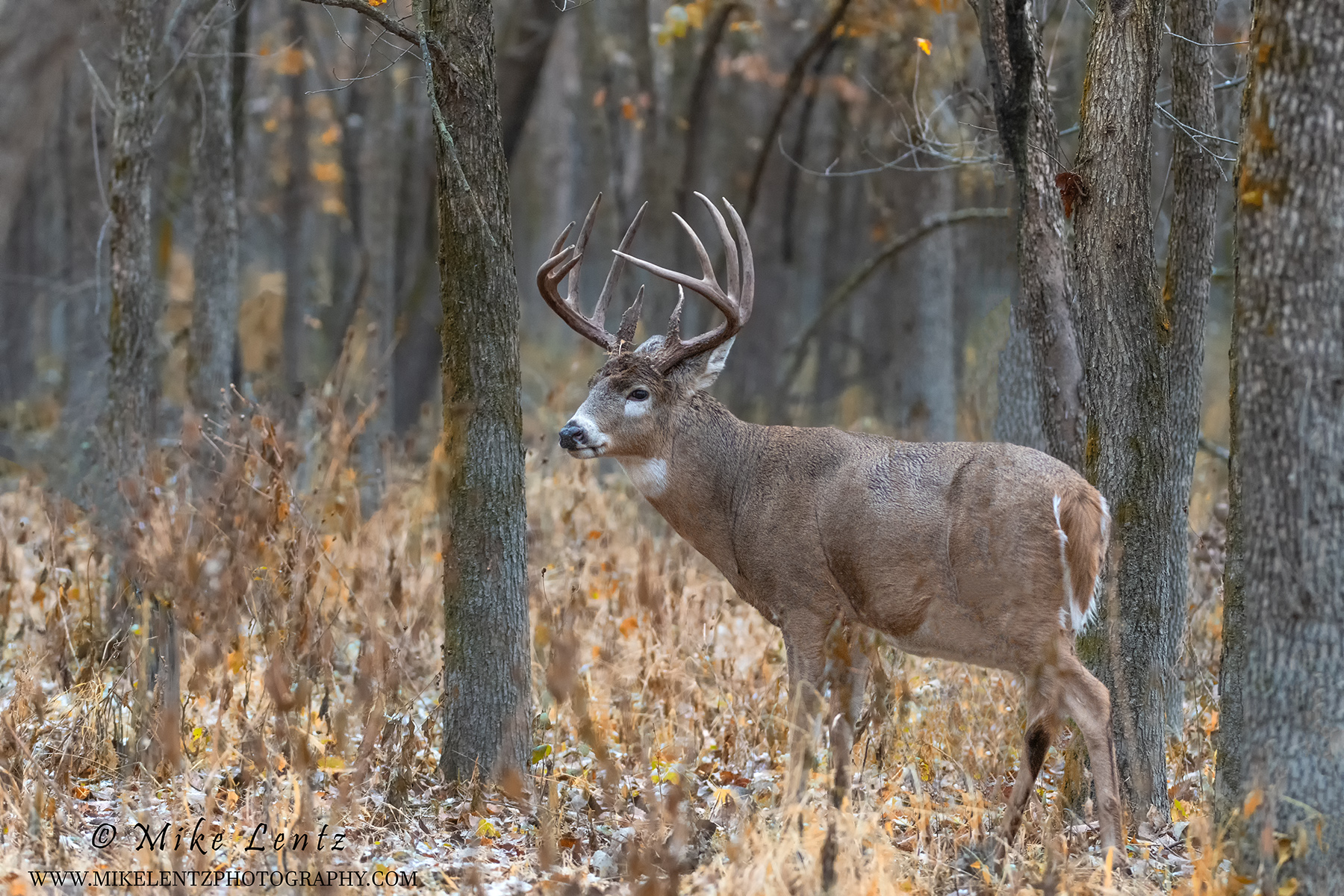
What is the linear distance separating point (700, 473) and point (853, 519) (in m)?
0.99

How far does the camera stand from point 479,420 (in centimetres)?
542

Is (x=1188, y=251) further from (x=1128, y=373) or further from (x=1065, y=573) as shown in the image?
(x=1065, y=573)

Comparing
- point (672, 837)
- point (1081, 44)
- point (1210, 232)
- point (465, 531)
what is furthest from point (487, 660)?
point (1081, 44)

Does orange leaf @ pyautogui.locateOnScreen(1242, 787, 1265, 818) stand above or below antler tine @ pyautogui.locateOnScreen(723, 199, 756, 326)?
below

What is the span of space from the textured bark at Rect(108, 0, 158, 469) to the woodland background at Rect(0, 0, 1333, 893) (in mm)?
32

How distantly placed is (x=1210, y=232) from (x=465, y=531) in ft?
11.3

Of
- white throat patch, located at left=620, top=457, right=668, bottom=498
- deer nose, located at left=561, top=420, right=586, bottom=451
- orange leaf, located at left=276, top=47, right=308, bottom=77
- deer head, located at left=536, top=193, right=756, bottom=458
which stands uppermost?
orange leaf, located at left=276, top=47, right=308, bottom=77

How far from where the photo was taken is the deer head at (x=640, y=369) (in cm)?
647

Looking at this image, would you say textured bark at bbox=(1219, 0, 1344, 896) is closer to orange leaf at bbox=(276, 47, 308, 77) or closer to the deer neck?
the deer neck

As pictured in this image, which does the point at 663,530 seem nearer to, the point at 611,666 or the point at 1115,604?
the point at 611,666

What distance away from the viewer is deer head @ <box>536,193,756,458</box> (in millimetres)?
6469

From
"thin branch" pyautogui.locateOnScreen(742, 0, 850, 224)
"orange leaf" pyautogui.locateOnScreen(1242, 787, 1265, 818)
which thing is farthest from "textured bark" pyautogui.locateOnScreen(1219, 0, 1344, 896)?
"thin branch" pyautogui.locateOnScreen(742, 0, 850, 224)

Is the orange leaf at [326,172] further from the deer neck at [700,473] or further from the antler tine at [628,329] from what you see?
the deer neck at [700,473]

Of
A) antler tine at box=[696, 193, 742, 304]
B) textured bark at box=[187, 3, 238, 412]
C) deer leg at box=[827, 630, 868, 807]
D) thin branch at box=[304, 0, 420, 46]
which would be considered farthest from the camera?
textured bark at box=[187, 3, 238, 412]
